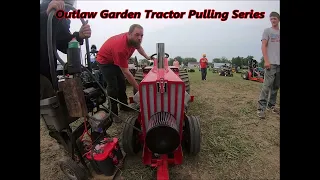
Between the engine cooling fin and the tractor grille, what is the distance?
0.20 m

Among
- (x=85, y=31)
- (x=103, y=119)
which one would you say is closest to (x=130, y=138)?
(x=103, y=119)

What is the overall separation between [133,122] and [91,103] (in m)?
0.60

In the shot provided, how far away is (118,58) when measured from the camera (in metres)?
3.06

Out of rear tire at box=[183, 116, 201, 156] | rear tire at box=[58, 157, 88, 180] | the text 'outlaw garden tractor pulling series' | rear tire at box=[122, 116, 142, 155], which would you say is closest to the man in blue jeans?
rear tire at box=[183, 116, 201, 156]

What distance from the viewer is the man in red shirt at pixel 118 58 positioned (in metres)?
3.07

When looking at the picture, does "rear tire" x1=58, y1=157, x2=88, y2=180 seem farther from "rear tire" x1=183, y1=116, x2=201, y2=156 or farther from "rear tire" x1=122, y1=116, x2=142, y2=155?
"rear tire" x1=183, y1=116, x2=201, y2=156

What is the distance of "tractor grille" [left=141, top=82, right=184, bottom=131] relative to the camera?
79.5 inches

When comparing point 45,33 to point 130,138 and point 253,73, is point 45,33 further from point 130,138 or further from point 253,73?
point 253,73

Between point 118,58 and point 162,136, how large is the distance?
167cm

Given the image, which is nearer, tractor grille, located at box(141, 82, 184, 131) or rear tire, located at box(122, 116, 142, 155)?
tractor grille, located at box(141, 82, 184, 131)
